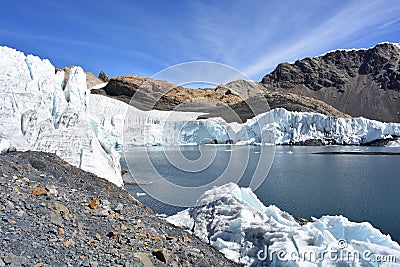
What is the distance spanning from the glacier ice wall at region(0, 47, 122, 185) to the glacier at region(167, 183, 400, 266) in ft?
11.7

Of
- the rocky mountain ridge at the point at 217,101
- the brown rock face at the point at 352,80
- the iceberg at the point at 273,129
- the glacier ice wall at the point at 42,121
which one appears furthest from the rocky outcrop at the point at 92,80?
the glacier ice wall at the point at 42,121

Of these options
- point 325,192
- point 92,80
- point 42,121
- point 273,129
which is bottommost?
point 325,192

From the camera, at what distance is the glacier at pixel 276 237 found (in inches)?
195

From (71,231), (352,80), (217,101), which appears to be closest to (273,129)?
(217,101)

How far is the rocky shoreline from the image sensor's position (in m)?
3.12

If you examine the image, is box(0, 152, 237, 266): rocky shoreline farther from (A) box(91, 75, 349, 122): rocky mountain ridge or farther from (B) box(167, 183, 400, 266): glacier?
(A) box(91, 75, 349, 122): rocky mountain ridge

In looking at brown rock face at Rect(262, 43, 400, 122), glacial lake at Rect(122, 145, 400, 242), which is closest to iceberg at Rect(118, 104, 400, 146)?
glacial lake at Rect(122, 145, 400, 242)

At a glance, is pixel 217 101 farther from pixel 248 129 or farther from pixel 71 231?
pixel 71 231

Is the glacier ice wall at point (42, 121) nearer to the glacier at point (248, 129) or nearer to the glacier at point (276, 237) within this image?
the glacier at point (276, 237)

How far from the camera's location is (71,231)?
374 cm

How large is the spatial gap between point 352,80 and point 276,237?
464 feet

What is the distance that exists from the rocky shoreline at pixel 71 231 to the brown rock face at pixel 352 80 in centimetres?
10918

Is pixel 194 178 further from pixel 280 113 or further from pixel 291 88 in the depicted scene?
pixel 291 88

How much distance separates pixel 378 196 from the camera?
13484 millimetres
